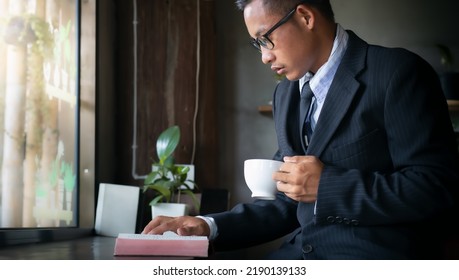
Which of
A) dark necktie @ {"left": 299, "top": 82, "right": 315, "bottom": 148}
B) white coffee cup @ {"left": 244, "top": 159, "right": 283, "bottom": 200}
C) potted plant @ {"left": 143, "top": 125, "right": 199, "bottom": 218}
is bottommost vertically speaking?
potted plant @ {"left": 143, "top": 125, "right": 199, "bottom": 218}

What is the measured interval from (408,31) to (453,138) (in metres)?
1.33

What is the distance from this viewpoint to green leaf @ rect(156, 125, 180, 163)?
1538mm

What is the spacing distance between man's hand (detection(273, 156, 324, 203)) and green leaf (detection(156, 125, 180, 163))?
2.97 feet

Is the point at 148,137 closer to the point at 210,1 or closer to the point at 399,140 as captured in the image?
the point at 210,1

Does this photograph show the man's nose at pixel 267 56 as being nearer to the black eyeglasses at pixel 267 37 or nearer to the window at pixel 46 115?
the black eyeglasses at pixel 267 37

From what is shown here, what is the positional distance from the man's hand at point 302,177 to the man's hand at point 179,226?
0.49ft

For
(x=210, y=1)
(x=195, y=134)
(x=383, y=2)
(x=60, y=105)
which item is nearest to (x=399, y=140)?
(x=60, y=105)

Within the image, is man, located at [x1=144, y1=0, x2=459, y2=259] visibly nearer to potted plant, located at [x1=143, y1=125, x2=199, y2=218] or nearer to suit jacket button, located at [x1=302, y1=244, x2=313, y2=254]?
suit jacket button, located at [x1=302, y1=244, x2=313, y2=254]

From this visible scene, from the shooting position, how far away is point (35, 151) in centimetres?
122

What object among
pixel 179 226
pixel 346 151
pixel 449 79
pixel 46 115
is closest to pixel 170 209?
pixel 46 115

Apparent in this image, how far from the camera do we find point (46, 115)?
1302 mm

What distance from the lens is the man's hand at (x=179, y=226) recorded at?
0.73 m

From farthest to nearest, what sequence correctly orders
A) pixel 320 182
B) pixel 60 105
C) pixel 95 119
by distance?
pixel 95 119 → pixel 60 105 → pixel 320 182

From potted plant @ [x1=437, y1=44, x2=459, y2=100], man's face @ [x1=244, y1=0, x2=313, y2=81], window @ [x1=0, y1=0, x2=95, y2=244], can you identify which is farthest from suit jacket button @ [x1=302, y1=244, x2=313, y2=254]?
potted plant @ [x1=437, y1=44, x2=459, y2=100]
